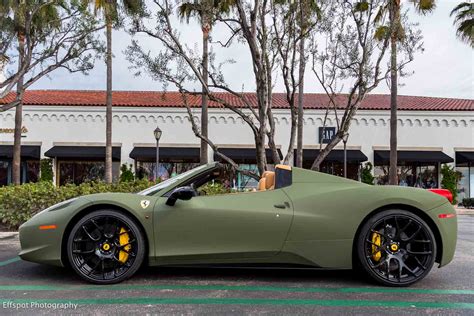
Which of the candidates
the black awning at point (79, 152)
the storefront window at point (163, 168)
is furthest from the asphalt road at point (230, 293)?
the storefront window at point (163, 168)

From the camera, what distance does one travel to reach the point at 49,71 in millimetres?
10812

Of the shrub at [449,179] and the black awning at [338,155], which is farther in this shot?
the shrub at [449,179]

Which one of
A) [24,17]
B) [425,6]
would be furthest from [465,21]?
[24,17]

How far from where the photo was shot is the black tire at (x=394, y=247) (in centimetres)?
368

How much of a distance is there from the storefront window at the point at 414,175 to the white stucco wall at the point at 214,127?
1133mm

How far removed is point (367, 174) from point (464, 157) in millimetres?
4880

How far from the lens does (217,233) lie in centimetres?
368

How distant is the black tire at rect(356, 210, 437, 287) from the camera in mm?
3684

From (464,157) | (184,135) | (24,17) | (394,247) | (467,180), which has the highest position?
(24,17)

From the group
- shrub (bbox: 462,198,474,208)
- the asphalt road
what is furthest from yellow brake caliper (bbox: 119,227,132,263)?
shrub (bbox: 462,198,474,208)

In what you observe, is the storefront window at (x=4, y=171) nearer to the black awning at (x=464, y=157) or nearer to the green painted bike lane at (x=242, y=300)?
the green painted bike lane at (x=242, y=300)

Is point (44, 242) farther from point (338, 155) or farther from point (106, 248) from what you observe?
point (338, 155)

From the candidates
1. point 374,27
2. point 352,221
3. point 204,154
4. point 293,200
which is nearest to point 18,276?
point 293,200

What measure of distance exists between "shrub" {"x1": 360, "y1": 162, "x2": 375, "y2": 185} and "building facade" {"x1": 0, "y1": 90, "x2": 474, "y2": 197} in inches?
16.3
